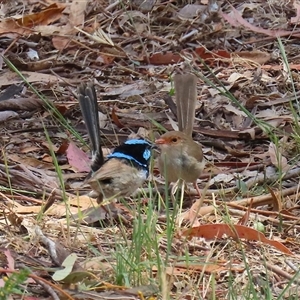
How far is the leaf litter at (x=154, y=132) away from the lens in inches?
155

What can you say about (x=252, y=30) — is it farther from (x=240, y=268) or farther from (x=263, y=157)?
(x=240, y=268)

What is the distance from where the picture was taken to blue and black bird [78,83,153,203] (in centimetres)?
490

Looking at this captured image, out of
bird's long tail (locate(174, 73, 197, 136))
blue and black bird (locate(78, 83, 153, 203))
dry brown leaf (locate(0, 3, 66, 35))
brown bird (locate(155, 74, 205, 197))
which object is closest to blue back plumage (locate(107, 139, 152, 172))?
blue and black bird (locate(78, 83, 153, 203))

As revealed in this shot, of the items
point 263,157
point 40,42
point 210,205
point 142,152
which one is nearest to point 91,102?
point 142,152

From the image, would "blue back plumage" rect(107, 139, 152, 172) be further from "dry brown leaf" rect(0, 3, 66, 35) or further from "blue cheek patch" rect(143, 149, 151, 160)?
"dry brown leaf" rect(0, 3, 66, 35)

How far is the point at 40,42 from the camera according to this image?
8.01 meters

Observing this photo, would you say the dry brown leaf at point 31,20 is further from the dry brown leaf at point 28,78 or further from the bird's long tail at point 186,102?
the bird's long tail at point 186,102

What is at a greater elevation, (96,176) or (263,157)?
(96,176)

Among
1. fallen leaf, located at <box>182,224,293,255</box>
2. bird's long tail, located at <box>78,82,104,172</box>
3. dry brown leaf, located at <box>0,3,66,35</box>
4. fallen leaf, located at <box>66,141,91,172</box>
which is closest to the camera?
fallen leaf, located at <box>182,224,293,255</box>

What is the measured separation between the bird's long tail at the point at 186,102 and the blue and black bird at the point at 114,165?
84 cm

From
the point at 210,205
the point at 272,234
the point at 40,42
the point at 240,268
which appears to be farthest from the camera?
the point at 40,42

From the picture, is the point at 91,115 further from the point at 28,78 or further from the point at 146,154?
the point at 28,78

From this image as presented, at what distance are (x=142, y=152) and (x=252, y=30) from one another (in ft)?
10.7

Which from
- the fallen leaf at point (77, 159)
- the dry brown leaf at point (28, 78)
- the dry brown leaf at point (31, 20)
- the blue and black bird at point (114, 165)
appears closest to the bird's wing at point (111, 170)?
the blue and black bird at point (114, 165)
